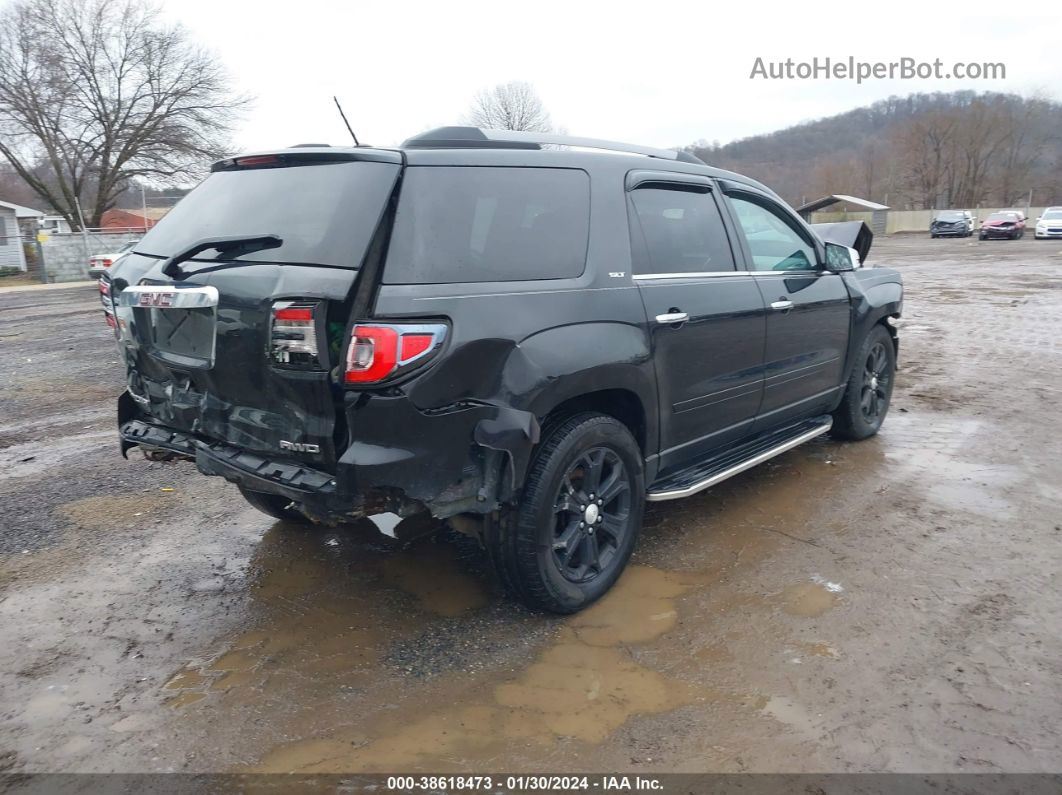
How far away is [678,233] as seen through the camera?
12.9 feet

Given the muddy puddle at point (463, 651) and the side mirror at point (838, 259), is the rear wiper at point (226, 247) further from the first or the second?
the side mirror at point (838, 259)

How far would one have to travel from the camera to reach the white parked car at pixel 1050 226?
115 ft

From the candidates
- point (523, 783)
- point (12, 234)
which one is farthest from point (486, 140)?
point (12, 234)

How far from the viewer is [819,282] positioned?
16.1 feet

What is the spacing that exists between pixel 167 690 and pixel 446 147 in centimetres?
235

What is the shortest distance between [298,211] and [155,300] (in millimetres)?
731

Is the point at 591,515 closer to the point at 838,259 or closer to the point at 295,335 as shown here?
the point at 295,335

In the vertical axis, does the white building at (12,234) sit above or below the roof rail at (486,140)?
above

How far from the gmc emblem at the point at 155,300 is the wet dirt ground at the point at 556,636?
52.9 inches

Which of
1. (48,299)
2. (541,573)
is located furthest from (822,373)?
(48,299)

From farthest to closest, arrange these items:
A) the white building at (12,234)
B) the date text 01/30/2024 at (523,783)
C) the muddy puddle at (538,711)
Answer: the white building at (12,234) → the muddy puddle at (538,711) → the date text 01/30/2024 at (523,783)

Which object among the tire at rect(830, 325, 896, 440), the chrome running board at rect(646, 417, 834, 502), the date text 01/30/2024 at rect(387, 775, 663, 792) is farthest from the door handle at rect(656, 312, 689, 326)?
the tire at rect(830, 325, 896, 440)

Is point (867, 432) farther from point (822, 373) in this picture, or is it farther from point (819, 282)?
point (819, 282)

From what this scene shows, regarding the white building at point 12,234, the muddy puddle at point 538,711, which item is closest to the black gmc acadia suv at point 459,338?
the muddy puddle at point 538,711
